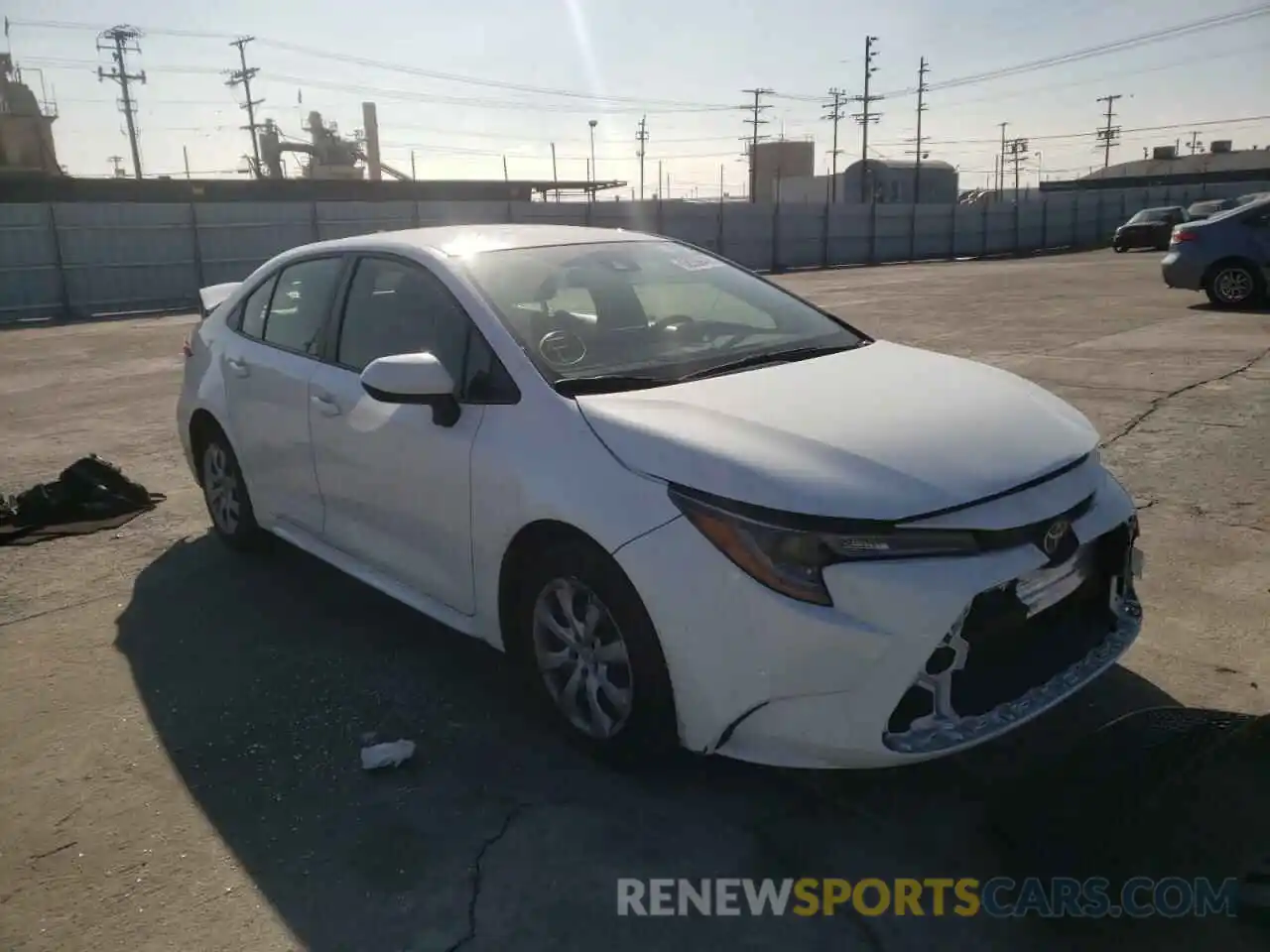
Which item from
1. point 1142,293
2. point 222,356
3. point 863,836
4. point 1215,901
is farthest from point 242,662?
point 1142,293

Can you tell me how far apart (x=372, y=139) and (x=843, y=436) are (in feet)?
221

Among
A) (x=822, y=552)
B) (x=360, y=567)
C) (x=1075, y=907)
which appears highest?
(x=822, y=552)

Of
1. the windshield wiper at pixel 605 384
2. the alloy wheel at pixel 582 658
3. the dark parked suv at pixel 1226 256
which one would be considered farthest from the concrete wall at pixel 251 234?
the alloy wheel at pixel 582 658

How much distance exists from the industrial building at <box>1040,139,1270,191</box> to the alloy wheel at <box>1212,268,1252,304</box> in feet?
195

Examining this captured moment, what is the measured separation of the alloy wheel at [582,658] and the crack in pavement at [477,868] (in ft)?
1.05

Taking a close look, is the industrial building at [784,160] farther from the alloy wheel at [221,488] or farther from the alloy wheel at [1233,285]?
the alloy wheel at [221,488]

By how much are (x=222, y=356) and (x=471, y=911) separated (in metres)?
3.30

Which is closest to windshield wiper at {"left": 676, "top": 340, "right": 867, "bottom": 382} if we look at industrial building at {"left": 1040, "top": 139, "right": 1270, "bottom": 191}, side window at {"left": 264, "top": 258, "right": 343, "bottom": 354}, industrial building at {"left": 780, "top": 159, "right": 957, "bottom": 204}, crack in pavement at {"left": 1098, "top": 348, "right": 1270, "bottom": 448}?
side window at {"left": 264, "top": 258, "right": 343, "bottom": 354}

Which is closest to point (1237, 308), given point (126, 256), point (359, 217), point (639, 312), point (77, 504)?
point (639, 312)

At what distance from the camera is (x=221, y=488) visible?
16.4ft

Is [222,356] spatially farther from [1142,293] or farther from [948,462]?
[1142,293]

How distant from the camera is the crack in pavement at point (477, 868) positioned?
2338 mm

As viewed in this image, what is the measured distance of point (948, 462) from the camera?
2607 mm

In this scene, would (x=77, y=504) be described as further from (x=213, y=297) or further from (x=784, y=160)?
(x=784, y=160)
